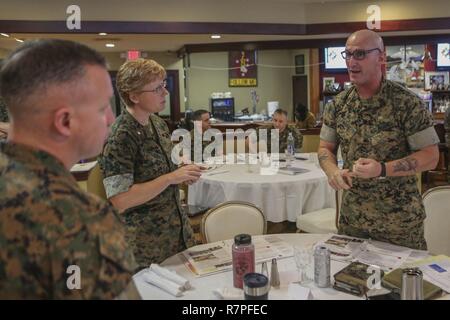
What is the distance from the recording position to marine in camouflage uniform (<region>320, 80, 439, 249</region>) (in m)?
2.05

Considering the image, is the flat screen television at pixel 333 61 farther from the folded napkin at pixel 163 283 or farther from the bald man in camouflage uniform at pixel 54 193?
the bald man in camouflage uniform at pixel 54 193

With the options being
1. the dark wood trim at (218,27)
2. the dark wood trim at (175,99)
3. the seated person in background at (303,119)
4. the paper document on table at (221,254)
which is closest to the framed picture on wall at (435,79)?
the dark wood trim at (218,27)

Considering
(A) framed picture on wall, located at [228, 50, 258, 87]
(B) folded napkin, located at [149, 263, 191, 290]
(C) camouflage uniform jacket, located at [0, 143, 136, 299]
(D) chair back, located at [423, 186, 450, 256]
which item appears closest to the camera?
(C) camouflage uniform jacket, located at [0, 143, 136, 299]

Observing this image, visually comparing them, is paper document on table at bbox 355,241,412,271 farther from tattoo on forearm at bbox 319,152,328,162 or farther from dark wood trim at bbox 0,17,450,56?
dark wood trim at bbox 0,17,450,56

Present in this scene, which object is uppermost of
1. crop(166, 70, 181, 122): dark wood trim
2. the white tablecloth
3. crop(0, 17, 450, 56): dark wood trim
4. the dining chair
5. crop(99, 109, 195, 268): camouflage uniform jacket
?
crop(0, 17, 450, 56): dark wood trim

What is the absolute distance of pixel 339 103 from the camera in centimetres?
226

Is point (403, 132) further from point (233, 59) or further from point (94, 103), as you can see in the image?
point (233, 59)

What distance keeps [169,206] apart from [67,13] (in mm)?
4666

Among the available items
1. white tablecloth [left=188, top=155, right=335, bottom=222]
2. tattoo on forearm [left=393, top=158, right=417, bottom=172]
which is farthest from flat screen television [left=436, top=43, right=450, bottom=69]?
tattoo on forearm [left=393, top=158, right=417, bottom=172]

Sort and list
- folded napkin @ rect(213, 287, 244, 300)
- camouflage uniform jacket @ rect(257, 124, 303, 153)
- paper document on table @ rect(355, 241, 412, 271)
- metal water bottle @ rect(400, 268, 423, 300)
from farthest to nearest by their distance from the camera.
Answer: camouflage uniform jacket @ rect(257, 124, 303, 153), paper document on table @ rect(355, 241, 412, 271), folded napkin @ rect(213, 287, 244, 300), metal water bottle @ rect(400, 268, 423, 300)

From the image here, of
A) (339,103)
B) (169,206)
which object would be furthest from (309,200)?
(169,206)

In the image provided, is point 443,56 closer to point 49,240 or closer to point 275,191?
point 275,191

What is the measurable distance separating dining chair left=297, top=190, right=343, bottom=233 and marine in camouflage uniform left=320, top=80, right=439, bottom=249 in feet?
4.96

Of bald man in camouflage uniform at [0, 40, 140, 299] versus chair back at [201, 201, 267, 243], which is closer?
bald man in camouflage uniform at [0, 40, 140, 299]
